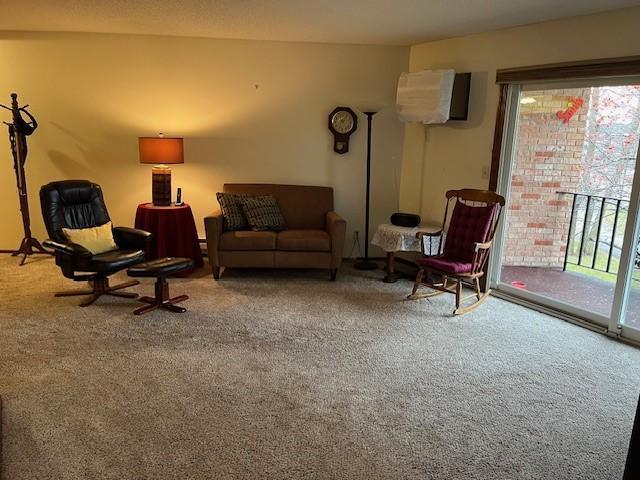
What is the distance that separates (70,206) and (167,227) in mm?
872

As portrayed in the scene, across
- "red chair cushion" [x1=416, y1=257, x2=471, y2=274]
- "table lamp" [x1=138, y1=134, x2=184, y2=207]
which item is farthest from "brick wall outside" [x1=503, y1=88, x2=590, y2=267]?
"table lamp" [x1=138, y1=134, x2=184, y2=207]

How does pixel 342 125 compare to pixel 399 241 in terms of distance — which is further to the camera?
pixel 342 125

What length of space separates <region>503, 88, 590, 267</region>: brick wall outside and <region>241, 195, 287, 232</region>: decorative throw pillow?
2.30 m

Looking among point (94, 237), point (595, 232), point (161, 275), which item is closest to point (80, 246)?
point (94, 237)

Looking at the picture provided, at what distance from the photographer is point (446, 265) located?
13.3 ft

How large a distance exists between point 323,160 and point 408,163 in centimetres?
97

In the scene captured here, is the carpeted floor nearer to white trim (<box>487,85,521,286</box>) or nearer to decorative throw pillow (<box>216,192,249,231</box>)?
white trim (<box>487,85,521,286</box>)

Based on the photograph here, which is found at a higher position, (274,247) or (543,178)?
(543,178)

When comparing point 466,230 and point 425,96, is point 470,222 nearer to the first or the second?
point 466,230

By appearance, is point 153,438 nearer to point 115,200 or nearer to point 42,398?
point 42,398

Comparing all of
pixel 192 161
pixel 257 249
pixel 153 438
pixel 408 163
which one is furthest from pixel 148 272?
pixel 408 163

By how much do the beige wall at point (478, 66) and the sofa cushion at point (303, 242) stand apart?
1.33m

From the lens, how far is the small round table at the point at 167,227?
186 inches

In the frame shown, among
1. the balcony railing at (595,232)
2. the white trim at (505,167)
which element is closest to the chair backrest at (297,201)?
the white trim at (505,167)
